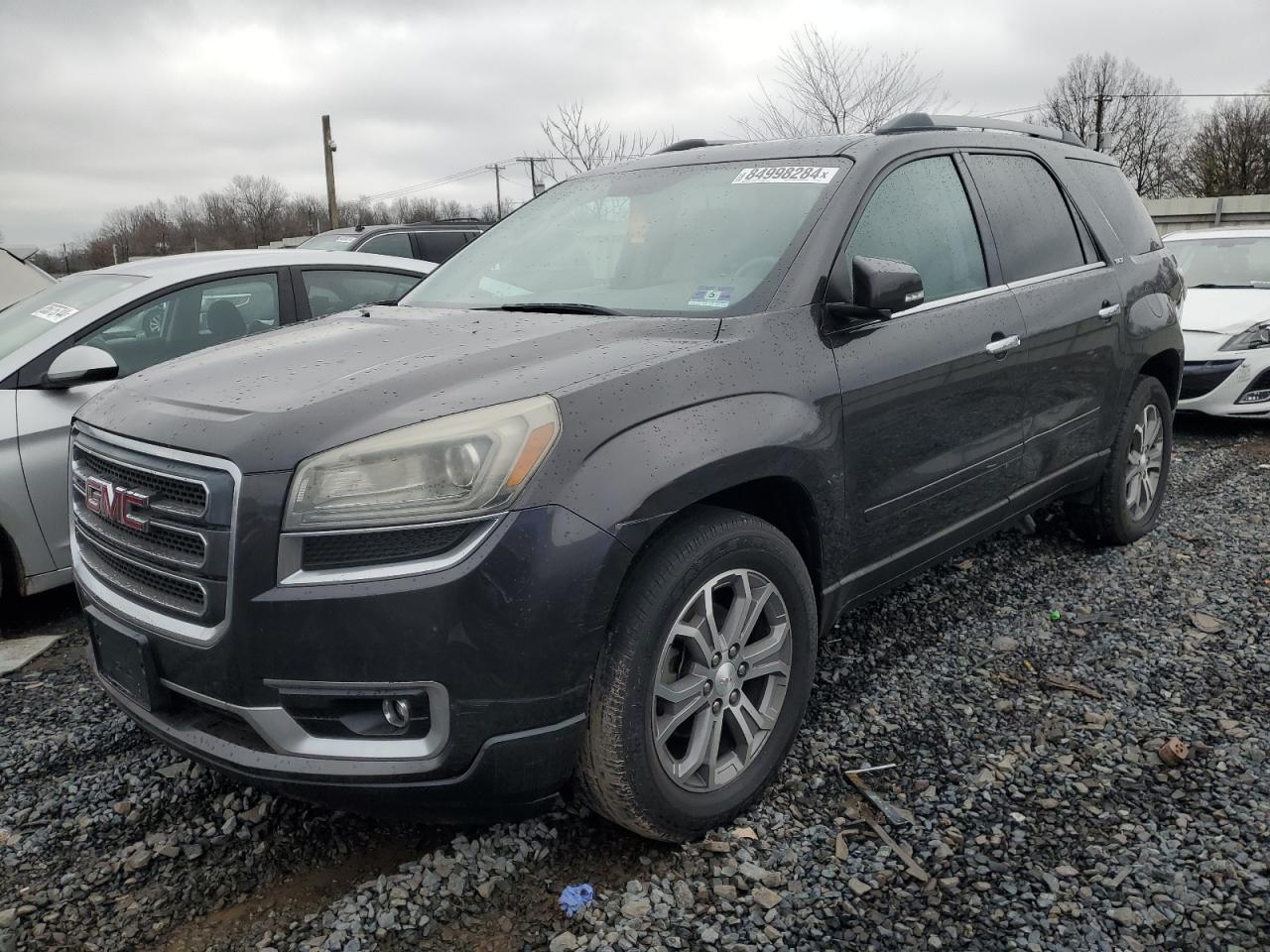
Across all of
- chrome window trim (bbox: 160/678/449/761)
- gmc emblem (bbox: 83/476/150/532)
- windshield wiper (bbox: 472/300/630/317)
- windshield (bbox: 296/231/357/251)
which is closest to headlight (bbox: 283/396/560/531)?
chrome window trim (bbox: 160/678/449/761)

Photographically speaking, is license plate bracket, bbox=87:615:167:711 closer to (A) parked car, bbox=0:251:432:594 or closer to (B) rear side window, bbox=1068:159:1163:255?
(A) parked car, bbox=0:251:432:594

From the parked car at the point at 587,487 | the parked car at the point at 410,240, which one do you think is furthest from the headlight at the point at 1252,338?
the parked car at the point at 410,240

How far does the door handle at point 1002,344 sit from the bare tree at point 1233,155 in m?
48.1

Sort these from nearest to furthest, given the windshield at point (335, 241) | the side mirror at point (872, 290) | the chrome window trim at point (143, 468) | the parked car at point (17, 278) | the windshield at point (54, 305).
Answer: the chrome window trim at point (143, 468)
the side mirror at point (872, 290)
the windshield at point (54, 305)
the parked car at point (17, 278)
the windshield at point (335, 241)

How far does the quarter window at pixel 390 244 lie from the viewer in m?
10.6

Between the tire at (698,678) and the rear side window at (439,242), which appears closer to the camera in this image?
the tire at (698,678)

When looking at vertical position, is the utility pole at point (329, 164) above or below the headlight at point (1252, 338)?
above

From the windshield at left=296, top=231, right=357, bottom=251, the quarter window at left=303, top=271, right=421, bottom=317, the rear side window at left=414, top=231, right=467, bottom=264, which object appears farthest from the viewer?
the windshield at left=296, top=231, right=357, bottom=251

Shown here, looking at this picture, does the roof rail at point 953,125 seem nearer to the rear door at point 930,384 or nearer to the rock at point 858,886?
the rear door at point 930,384

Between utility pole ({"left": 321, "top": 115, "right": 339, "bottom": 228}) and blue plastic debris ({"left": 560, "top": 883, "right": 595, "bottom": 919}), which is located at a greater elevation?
utility pole ({"left": 321, "top": 115, "right": 339, "bottom": 228})

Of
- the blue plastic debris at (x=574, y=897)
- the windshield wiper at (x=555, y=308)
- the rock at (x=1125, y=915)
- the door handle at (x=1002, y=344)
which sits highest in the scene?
the windshield wiper at (x=555, y=308)

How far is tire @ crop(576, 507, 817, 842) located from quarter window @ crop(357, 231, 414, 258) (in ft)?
29.4

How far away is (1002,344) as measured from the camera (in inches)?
130

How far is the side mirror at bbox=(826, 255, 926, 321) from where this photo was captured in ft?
8.62
